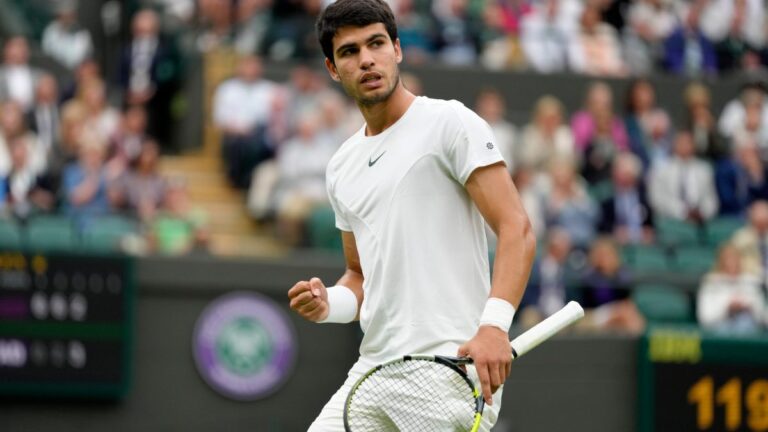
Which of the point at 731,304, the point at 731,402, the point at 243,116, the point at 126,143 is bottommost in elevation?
the point at 731,402

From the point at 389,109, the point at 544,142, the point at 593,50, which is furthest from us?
the point at 593,50

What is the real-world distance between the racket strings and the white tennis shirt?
8 cm

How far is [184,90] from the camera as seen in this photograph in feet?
52.0

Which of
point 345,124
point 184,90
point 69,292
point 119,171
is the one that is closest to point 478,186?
point 69,292

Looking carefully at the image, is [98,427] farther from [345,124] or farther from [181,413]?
[345,124]

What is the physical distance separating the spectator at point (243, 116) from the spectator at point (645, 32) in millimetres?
5104

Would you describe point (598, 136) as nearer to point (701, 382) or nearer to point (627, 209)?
point (627, 209)

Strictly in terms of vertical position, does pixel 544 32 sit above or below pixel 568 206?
above

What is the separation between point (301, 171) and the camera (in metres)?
13.8

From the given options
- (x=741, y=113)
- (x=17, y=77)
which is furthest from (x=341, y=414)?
(x=741, y=113)

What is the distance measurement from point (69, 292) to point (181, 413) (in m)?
1.34

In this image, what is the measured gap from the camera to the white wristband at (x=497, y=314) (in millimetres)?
4895

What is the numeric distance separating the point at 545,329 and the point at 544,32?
12.6m

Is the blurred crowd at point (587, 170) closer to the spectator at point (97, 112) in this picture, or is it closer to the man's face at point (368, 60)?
the spectator at point (97, 112)
